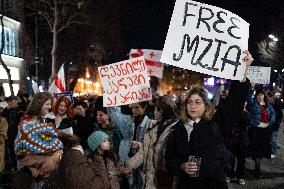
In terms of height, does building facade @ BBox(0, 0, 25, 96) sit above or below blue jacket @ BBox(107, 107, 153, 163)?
above

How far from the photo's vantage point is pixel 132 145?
6.50 meters

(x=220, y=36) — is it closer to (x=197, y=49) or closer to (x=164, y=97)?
(x=197, y=49)

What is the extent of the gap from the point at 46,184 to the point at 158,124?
2882 millimetres

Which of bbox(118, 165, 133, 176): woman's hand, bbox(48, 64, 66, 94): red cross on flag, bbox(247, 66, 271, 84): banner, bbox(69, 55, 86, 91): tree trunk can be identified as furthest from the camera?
bbox(69, 55, 86, 91): tree trunk

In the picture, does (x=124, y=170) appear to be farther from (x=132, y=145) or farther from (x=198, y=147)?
(x=198, y=147)

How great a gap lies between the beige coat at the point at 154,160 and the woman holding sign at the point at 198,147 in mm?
477

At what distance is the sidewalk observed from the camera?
9.27m

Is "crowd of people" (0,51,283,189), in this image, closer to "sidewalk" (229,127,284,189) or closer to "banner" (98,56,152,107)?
"banner" (98,56,152,107)

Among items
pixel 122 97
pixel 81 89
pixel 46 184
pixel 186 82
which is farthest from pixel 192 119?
pixel 186 82

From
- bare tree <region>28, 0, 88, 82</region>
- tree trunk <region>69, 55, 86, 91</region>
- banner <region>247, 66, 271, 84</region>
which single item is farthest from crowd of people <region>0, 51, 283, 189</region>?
tree trunk <region>69, 55, 86, 91</region>

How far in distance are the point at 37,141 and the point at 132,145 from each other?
12.7ft

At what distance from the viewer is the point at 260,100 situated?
35.0 feet

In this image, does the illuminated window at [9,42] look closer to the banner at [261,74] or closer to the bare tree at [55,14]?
the bare tree at [55,14]

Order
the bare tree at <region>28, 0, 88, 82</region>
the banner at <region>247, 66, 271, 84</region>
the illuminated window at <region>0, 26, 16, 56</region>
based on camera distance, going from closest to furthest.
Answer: the banner at <region>247, 66, 271, 84</region>
the bare tree at <region>28, 0, 88, 82</region>
the illuminated window at <region>0, 26, 16, 56</region>
